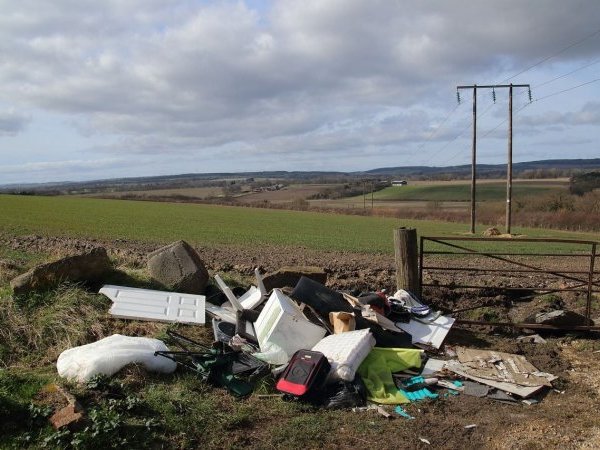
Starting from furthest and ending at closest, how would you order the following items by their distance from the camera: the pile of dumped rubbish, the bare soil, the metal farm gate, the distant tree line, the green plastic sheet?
the distant tree line < the metal farm gate < the green plastic sheet < the pile of dumped rubbish < the bare soil

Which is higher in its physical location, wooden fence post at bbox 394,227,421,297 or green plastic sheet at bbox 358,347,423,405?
wooden fence post at bbox 394,227,421,297

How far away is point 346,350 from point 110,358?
8.29 ft

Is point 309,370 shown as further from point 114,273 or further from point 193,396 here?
point 114,273

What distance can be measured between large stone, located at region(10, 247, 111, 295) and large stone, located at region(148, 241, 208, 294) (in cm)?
77

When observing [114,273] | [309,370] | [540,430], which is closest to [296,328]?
[309,370]

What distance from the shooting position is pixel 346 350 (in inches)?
241

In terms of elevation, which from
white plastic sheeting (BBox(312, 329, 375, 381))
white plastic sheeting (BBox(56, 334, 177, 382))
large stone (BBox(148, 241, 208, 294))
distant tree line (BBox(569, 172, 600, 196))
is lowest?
distant tree line (BBox(569, 172, 600, 196))

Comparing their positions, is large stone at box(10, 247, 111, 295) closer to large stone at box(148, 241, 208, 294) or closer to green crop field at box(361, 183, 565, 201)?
large stone at box(148, 241, 208, 294)

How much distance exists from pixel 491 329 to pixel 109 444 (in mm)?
6519

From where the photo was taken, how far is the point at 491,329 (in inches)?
349

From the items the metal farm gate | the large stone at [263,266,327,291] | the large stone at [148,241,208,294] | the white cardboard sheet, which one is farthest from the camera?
the large stone at [263,266,327,291]

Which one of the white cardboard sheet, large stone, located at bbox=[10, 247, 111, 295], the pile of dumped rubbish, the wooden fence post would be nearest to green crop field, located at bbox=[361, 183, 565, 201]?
the wooden fence post

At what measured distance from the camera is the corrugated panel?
24.4 ft

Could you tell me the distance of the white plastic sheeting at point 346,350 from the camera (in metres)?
5.84
